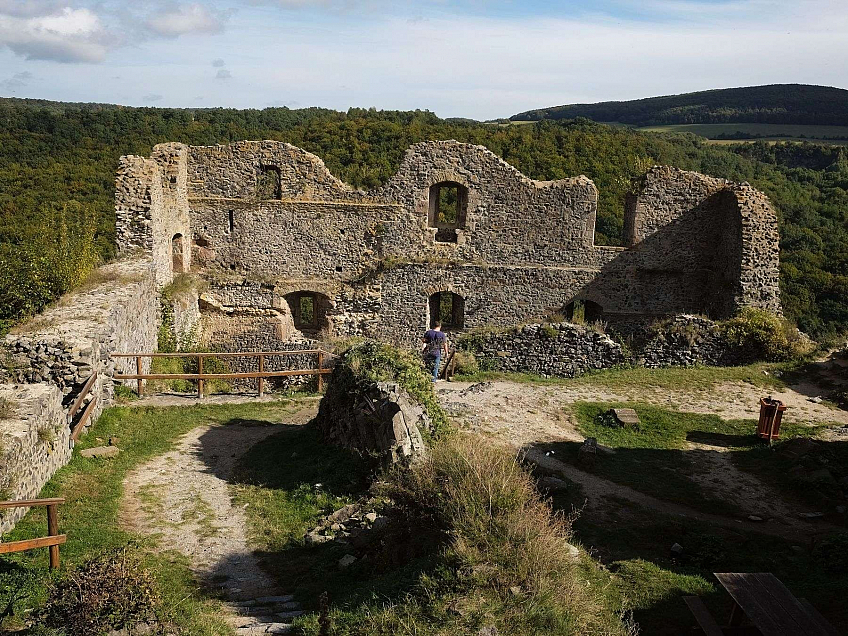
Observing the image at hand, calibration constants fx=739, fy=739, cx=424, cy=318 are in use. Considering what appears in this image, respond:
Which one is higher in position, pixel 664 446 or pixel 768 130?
pixel 768 130

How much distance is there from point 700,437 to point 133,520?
8878 millimetres

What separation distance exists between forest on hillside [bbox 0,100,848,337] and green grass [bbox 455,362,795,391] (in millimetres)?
5995

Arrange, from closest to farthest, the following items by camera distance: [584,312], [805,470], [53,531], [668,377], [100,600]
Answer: [100,600], [53,531], [805,470], [668,377], [584,312]

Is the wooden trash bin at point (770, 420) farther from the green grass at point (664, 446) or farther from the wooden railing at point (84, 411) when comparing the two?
the wooden railing at point (84, 411)

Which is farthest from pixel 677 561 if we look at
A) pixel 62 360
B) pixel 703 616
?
pixel 62 360

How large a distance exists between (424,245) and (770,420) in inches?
395

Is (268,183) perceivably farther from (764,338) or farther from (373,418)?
(764,338)

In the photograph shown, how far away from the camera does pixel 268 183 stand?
62.7 feet

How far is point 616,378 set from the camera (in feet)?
51.8

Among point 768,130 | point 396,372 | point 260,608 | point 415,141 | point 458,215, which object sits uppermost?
point 768,130

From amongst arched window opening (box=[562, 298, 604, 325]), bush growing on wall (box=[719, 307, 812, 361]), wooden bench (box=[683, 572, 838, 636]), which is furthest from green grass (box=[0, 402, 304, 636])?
bush growing on wall (box=[719, 307, 812, 361])

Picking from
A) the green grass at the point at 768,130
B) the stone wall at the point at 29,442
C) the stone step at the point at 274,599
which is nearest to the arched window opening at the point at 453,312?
the stone wall at the point at 29,442

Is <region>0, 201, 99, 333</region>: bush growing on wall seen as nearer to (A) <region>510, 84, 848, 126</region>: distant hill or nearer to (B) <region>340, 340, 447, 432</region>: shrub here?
(B) <region>340, 340, 447, 432</region>: shrub

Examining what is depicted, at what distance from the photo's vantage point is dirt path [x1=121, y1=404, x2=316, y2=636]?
21.2ft
